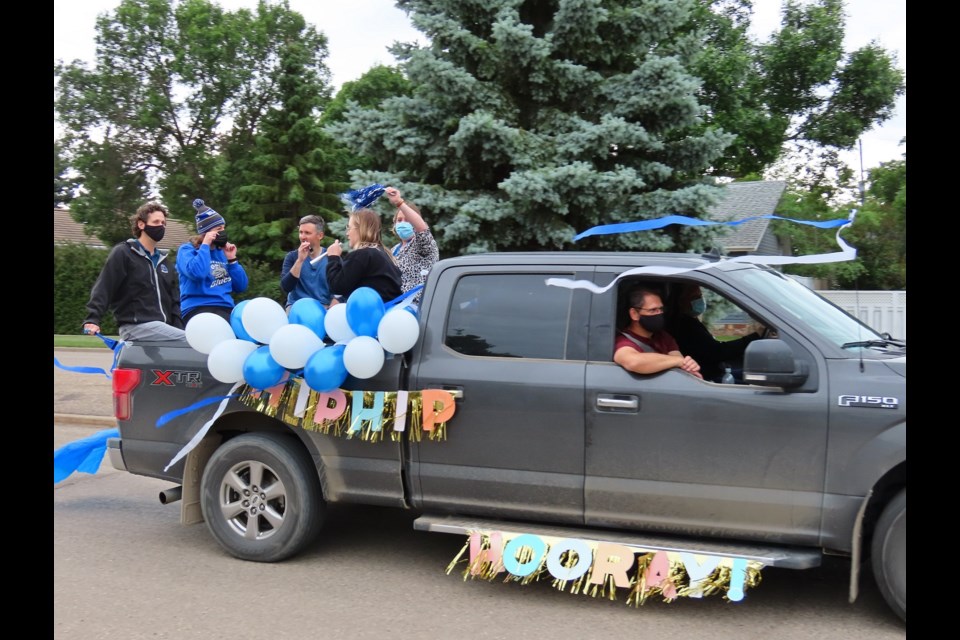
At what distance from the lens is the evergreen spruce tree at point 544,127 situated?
10969 mm

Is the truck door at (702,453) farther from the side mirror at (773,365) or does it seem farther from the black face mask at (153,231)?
the black face mask at (153,231)

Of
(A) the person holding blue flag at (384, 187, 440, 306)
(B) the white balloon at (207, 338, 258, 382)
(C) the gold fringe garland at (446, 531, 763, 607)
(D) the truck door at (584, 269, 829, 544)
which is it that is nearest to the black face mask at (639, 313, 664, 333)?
(D) the truck door at (584, 269, 829, 544)

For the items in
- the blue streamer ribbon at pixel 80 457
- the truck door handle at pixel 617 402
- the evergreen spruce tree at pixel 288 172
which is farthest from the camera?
the evergreen spruce tree at pixel 288 172

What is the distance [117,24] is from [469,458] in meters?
39.2

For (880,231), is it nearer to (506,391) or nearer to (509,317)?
(509,317)

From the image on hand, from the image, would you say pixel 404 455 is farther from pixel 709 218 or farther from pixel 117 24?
pixel 117 24

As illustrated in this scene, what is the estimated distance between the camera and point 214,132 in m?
38.6

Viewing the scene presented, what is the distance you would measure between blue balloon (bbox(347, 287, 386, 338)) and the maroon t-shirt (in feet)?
4.44

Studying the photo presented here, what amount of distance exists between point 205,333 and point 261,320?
1.18 feet

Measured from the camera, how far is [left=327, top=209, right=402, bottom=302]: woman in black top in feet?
17.9

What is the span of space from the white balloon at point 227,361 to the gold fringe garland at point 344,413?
181 mm

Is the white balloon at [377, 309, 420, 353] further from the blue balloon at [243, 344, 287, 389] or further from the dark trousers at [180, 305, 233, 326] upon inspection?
the dark trousers at [180, 305, 233, 326]

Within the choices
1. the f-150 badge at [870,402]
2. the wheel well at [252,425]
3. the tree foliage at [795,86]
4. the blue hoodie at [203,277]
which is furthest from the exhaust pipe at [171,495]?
the tree foliage at [795,86]
